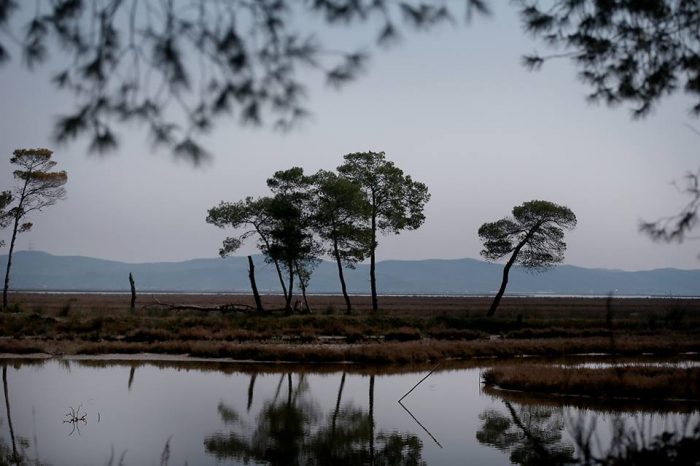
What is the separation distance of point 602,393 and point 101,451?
1527 centimetres

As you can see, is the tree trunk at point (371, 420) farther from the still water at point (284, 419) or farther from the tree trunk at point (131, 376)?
the tree trunk at point (131, 376)

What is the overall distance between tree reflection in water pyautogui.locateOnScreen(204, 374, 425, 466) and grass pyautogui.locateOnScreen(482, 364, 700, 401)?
22.3 ft

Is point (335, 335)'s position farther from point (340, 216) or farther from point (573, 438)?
point (573, 438)

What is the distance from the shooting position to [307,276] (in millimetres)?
56750

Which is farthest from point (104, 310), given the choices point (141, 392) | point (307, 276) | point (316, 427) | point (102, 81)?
point (102, 81)

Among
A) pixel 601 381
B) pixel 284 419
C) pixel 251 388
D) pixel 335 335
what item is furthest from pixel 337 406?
pixel 335 335

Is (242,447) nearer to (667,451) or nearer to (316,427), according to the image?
(316,427)

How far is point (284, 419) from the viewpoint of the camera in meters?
19.1

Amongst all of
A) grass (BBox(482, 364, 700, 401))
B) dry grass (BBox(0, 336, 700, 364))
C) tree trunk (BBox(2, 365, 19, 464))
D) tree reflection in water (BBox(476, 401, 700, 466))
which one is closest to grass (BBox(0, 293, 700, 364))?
dry grass (BBox(0, 336, 700, 364))

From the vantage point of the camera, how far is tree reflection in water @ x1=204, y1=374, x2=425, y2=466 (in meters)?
14.9

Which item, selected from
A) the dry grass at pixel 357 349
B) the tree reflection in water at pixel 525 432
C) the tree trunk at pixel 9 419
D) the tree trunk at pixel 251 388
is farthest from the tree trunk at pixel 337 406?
the tree trunk at pixel 9 419

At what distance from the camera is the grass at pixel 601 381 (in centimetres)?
2272

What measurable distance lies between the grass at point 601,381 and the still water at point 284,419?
960mm

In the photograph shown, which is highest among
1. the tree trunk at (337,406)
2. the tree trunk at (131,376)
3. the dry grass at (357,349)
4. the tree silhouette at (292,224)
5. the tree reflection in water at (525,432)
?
the tree silhouette at (292,224)
